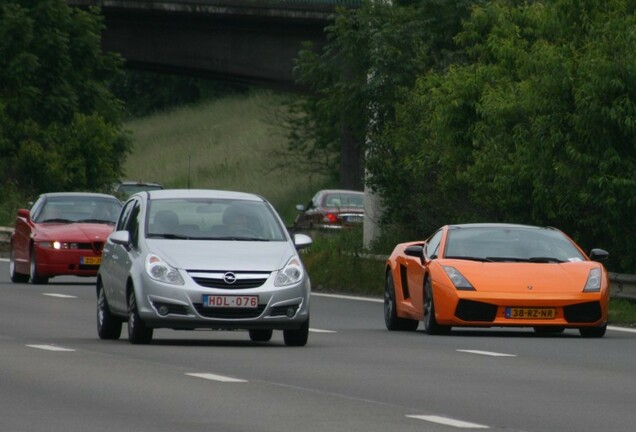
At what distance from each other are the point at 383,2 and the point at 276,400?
88.0ft

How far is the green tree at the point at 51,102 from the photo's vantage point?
58438 mm

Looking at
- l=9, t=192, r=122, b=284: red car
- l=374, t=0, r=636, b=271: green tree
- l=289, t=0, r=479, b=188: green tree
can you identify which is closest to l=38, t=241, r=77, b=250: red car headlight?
l=9, t=192, r=122, b=284: red car

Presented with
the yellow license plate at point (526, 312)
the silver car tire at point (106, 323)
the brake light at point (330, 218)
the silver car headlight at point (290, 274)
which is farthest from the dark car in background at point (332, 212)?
the silver car headlight at point (290, 274)

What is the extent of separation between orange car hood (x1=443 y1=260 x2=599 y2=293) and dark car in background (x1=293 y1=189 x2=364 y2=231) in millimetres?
20922

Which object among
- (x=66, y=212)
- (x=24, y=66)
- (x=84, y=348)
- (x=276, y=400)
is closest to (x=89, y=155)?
(x=24, y=66)

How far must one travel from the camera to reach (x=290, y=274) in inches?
773

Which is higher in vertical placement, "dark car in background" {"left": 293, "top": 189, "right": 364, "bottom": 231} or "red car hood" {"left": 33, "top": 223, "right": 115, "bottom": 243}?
"red car hood" {"left": 33, "top": 223, "right": 115, "bottom": 243}

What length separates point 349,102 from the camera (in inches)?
1560

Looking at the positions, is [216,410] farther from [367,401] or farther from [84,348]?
[84,348]

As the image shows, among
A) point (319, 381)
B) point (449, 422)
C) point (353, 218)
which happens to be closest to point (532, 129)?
point (319, 381)

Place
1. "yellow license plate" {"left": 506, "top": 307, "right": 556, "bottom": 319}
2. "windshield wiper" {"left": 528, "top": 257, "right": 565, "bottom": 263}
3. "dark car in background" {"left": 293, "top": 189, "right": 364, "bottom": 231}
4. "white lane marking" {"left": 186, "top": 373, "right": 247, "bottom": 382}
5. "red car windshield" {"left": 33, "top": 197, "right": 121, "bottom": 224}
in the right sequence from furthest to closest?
"dark car in background" {"left": 293, "top": 189, "right": 364, "bottom": 231}
"red car windshield" {"left": 33, "top": 197, "right": 121, "bottom": 224}
"windshield wiper" {"left": 528, "top": 257, "right": 565, "bottom": 263}
"yellow license plate" {"left": 506, "top": 307, "right": 556, "bottom": 319}
"white lane marking" {"left": 186, "top": 373, "right": 247, "bottom": 382}

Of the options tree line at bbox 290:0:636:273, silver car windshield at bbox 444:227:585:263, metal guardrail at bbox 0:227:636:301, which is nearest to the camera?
silver car windshield at bbox 444:227:585:263

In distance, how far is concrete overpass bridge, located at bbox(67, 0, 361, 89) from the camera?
64.8m

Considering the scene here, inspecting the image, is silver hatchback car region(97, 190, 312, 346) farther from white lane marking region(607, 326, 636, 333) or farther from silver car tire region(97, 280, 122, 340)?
white lane marking region(607, 326, 636, 333)
